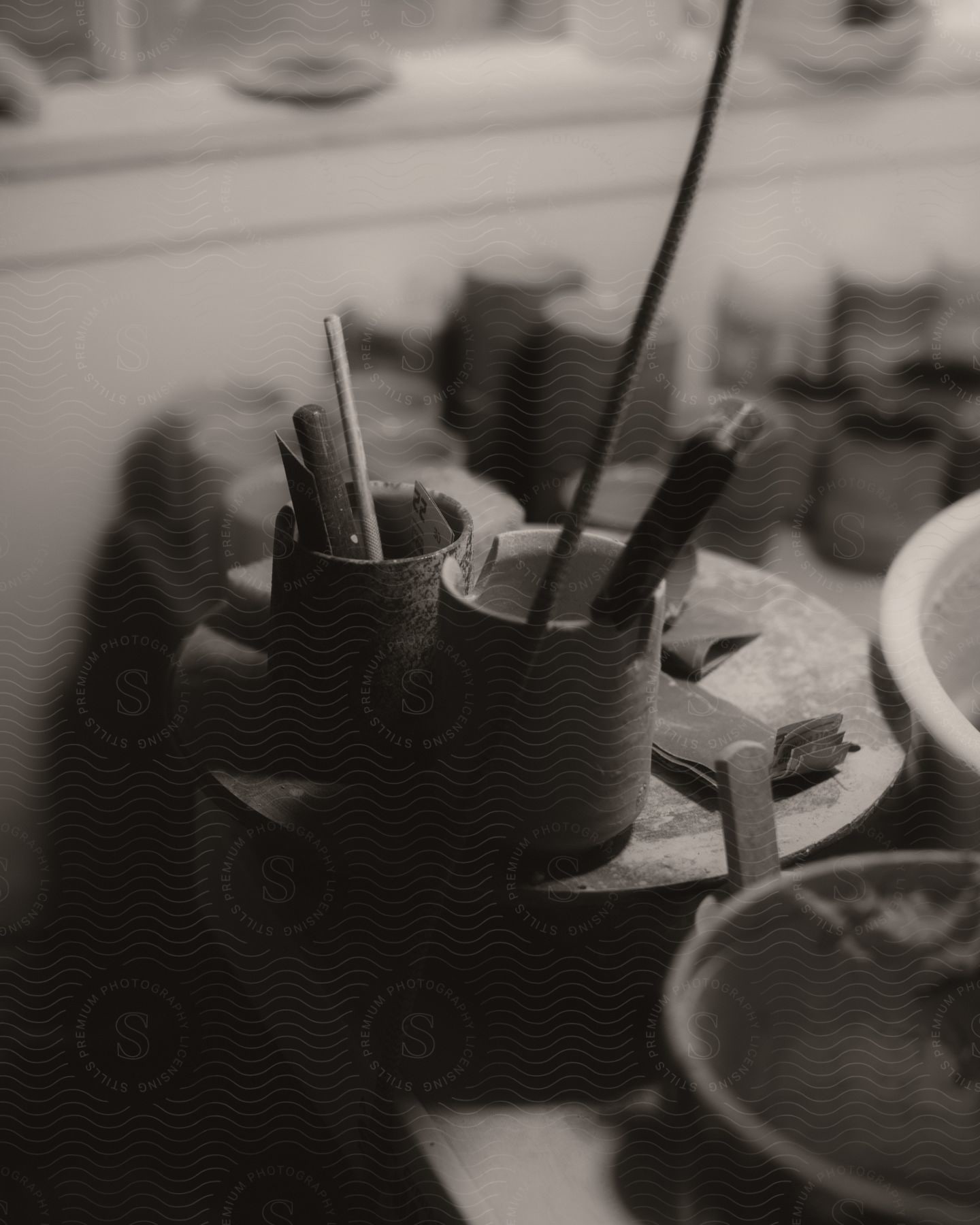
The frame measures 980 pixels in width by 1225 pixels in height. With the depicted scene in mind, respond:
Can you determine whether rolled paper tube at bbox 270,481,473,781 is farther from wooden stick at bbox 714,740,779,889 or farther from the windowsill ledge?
the windowsill ledge

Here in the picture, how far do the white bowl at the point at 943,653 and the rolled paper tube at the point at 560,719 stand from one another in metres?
0.08

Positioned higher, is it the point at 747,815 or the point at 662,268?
the point at 662,268

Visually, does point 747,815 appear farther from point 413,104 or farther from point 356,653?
point 413,104

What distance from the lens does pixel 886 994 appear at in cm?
29

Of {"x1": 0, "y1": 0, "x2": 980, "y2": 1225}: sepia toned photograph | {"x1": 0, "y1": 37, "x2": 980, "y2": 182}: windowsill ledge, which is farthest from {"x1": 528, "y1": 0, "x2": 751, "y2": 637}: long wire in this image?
{"x1": 0, "y1": 37, "x2": 980, "y2": 182}: windowsill ledge

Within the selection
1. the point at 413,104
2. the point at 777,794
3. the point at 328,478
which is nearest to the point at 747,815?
the point at 777,794

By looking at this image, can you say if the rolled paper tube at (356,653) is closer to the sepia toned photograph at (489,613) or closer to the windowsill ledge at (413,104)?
the sepia toned photograph at (489,613)

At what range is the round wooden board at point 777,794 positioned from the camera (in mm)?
289

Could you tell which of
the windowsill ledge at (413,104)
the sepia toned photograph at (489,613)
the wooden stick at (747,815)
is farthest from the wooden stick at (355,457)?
the windowsill ledge at (413,104)

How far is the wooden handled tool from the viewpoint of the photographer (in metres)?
0.23

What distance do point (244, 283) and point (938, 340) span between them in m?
0.39

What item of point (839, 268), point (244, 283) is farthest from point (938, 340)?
point (244, 283)

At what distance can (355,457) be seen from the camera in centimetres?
31

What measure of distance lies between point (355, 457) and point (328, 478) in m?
0.01
